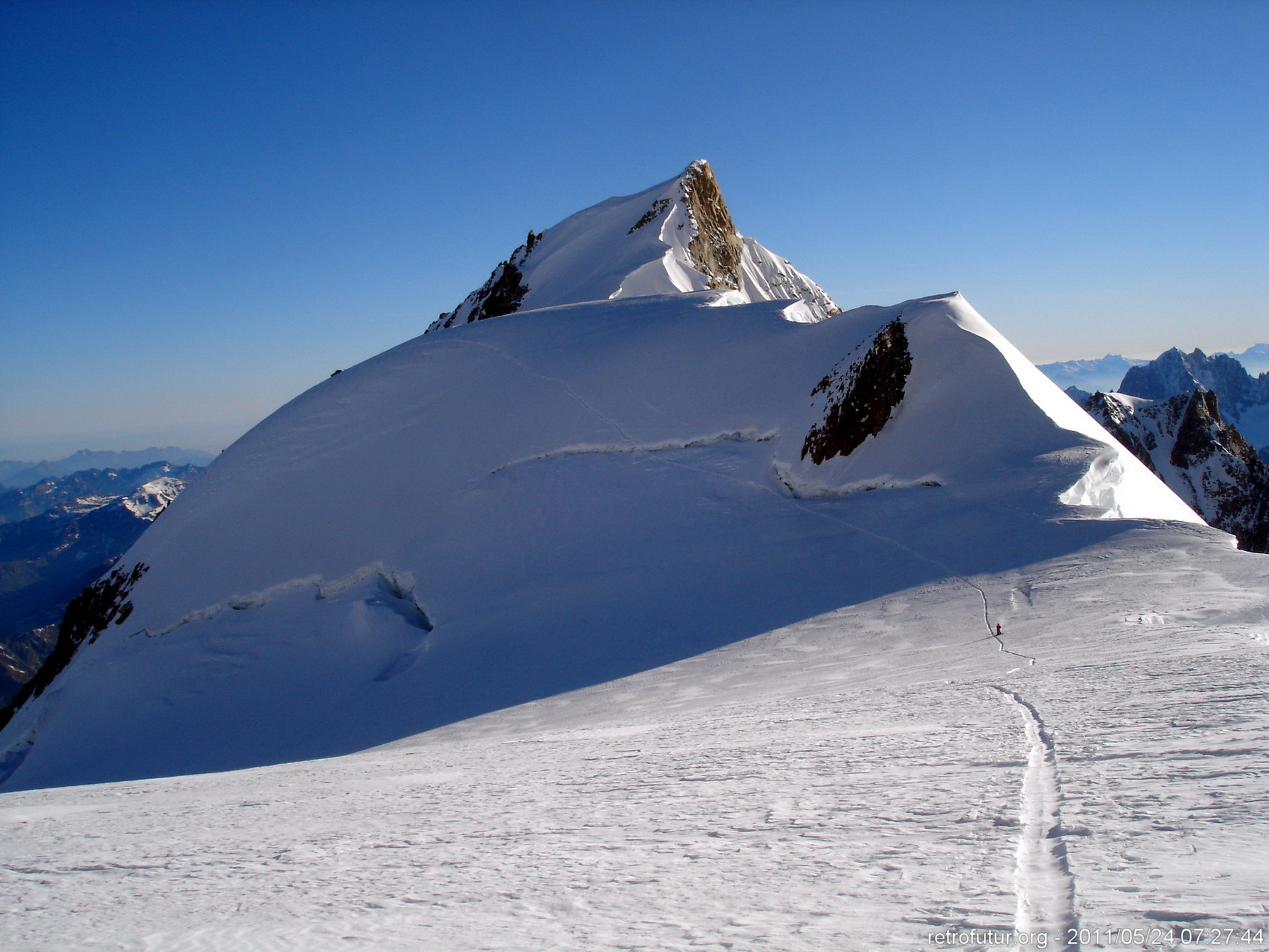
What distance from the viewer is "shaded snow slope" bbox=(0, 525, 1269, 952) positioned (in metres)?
3.28

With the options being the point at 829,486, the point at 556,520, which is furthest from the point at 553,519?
the point at 829,486

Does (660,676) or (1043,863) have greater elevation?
(1043,863)

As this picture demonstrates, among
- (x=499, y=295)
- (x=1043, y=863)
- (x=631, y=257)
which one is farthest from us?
(x=499, y=295)

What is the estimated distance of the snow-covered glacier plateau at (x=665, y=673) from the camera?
3.71m

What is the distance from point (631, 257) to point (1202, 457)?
71219mm

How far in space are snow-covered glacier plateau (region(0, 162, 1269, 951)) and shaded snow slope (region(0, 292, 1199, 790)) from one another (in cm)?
11

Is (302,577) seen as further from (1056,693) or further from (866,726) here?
(1056,693)

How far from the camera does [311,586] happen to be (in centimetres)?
1895

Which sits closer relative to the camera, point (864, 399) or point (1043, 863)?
point (1043, 863)

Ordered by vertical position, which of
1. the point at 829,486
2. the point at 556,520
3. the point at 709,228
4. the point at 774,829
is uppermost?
the point at 709,228

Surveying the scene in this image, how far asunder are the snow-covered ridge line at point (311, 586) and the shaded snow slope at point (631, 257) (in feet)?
66.3

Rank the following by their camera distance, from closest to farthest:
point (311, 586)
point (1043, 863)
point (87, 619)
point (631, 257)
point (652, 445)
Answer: point (1043, 863), point (311, 586), point (652, 445), point (87, 619), point (631, 257)

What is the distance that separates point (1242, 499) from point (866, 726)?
85612 mm

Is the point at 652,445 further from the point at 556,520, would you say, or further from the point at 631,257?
the point at 631,257
